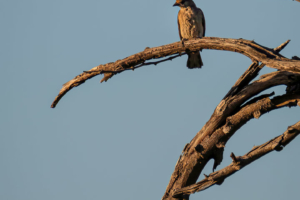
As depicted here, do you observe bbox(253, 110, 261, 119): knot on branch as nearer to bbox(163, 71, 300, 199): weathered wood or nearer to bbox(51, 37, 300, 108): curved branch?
bbox(163, 71, 300, 199): weathered wood

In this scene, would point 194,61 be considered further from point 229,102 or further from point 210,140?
point 210,140

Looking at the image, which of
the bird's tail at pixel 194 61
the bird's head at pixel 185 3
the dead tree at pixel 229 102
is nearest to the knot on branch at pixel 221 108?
the dead tree at pixel 229 102

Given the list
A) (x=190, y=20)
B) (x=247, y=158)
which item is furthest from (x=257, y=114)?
(x=190, y=20)

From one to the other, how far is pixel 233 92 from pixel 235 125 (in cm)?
40

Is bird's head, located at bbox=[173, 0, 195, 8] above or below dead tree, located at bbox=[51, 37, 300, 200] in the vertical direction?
above

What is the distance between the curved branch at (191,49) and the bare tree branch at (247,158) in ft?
2.17

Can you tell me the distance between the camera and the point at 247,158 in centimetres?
394

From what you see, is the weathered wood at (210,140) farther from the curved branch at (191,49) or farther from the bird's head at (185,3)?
the bird's head at (185,3)

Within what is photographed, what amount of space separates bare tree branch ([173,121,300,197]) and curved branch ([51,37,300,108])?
663 mm

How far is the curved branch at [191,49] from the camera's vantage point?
429 centimetres

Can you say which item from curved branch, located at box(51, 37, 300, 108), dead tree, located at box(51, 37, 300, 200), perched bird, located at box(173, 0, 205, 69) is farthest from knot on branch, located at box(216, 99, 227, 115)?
perched bird, located at box(173, 0, 205, 69)

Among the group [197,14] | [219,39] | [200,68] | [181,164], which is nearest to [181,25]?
[197,14]

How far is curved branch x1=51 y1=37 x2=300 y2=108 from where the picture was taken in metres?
4.29

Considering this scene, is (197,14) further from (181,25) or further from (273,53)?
(273,53)
